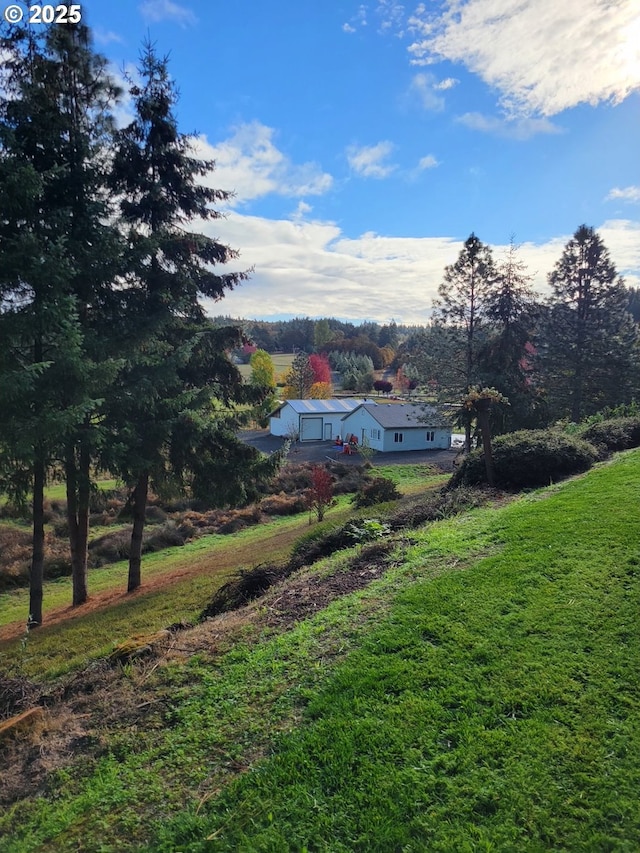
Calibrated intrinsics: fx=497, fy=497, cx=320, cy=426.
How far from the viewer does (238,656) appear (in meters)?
4.58

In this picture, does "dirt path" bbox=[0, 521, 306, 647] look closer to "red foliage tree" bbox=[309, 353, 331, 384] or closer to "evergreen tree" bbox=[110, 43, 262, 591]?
"evergreen tree" bbox=[110, 43, 262, 591]

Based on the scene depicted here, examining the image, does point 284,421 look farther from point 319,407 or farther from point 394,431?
point 394,431

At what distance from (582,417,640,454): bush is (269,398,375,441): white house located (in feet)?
110

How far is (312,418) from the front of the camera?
1788 inches

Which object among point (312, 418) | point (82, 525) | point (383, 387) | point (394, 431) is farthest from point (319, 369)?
point (82, 525)

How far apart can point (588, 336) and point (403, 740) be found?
28.7m

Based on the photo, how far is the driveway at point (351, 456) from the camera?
115 ft

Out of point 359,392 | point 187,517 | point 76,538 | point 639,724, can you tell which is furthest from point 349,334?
point 639,724

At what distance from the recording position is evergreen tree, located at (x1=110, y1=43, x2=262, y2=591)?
10.9 m

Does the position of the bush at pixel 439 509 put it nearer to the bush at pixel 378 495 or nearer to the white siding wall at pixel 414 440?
the bush at pixel 378 495

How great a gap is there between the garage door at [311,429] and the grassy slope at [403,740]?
40.2 metres

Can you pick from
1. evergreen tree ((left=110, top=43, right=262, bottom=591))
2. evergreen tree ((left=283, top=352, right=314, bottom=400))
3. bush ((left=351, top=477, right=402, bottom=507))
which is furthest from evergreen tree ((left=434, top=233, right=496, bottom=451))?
evergreen tree ((left=283, top=352, right=314, bottom=400))

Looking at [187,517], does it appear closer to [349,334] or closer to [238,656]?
[238,656]

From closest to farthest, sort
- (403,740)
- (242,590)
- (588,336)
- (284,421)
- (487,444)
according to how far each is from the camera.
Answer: (403,740), (242,590), (487,444), (588,336), (284,421)
